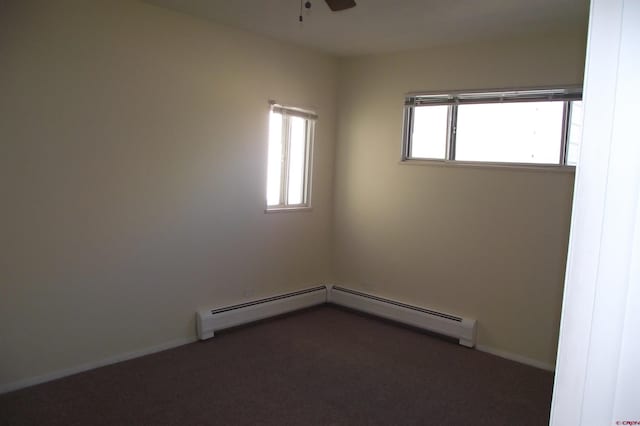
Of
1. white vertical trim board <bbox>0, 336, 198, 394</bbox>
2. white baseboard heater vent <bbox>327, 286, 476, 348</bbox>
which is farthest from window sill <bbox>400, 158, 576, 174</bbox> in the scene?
white vertical trim board <bbox>0, 336, 198, 394</bbox>

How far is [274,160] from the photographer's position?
4.55 m

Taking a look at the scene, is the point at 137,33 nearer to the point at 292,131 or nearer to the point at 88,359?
the point at 292,131

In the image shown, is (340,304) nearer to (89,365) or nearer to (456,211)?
(456,211)

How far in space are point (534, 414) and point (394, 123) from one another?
281 centimetres

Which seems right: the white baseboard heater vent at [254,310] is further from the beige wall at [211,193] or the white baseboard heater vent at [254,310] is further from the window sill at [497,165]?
the window sill at [497,165]

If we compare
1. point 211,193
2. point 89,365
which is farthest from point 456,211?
point 89,365

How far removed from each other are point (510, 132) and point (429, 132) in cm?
77

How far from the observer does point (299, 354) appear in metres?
3.73

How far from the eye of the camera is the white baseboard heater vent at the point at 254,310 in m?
3.87

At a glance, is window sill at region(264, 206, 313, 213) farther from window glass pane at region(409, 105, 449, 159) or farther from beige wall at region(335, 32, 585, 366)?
window glass pane at region(409, 105, 449, 159)

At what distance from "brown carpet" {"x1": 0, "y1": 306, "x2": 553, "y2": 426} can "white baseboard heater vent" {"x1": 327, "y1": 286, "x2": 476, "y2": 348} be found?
5.2 inches

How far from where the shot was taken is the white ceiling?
3104 millimetres

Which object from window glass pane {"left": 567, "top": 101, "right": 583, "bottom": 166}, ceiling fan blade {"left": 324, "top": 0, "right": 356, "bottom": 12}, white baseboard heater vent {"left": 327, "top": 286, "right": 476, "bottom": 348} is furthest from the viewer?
white baseboard heater vent {"left": 327, "top": 286, "right": 476, "bottom": 348}

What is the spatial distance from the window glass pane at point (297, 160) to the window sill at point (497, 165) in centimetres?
106
